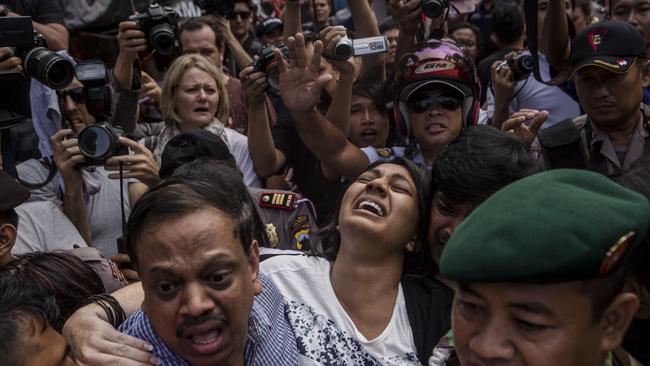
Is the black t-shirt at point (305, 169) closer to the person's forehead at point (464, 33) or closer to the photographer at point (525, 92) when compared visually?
the photographer at point (525, 92)

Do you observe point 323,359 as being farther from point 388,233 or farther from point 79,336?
point 79,336

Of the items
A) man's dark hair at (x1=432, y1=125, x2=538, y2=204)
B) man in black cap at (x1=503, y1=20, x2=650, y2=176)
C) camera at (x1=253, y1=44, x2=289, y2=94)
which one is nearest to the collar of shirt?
man in black cap at (x1=503, y1=20, x2=650, y2=176)

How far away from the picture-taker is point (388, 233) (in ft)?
9.22

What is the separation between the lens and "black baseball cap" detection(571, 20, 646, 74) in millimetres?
3693

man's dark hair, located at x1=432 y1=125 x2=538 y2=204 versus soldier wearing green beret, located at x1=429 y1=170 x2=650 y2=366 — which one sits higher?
soldier wearing green beret, located at x1=429 y1=170 x2=650 y2=366

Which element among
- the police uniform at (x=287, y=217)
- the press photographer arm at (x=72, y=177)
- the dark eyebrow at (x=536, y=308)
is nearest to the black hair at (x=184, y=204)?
the dark eyebrow at (x=536, y=308)

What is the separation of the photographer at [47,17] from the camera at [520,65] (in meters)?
3.26

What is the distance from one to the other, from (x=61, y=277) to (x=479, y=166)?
1.55 m

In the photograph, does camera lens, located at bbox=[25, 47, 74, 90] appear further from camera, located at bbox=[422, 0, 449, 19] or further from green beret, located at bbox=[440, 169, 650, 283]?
green beret, located at bbox=[440, 169, 650, 283]

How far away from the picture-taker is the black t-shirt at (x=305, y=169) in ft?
14.1

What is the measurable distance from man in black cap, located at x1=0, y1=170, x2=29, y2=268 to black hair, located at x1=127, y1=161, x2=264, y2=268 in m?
1.20

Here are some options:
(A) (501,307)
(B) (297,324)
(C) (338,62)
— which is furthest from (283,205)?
(A) (501,307)

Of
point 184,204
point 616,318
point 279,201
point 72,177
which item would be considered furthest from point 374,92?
point 616,318

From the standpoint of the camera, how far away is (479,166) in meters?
2.80
